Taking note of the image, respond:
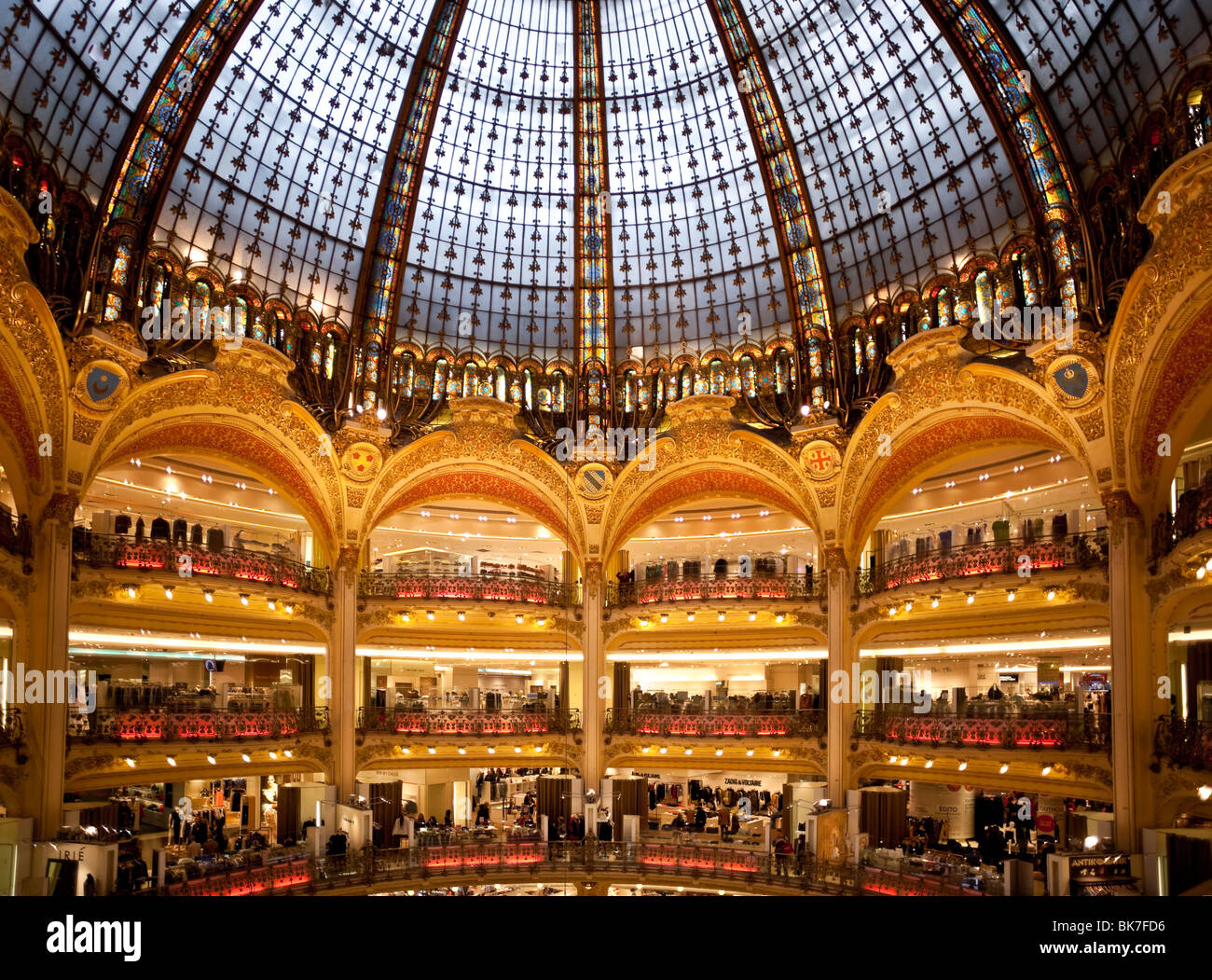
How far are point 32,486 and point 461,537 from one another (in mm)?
21172

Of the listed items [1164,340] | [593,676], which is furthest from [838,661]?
[1164,340]

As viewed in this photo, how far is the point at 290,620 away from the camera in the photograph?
130 feet

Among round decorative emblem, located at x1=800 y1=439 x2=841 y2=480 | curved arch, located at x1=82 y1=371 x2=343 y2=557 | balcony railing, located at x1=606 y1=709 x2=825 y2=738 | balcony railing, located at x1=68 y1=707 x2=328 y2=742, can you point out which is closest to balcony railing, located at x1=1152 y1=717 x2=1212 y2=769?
balcony railing, located at x1=606 y1=709 x2=825 y2=738

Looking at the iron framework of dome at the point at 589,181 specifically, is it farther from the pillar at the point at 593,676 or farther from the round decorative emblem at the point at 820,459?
the pillar at the point at 593,676

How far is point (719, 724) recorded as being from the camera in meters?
41.0

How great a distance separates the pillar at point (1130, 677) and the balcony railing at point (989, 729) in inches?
43.3

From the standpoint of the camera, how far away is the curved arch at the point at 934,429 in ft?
108

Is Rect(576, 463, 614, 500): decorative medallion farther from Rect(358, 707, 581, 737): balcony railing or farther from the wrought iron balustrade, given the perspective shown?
the wrought iron balustrade

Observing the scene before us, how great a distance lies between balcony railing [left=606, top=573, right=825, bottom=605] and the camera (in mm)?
41000

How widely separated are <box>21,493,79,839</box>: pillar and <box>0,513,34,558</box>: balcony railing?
25.9 inches

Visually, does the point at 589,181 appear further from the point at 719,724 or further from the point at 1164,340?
the point at 1164,340

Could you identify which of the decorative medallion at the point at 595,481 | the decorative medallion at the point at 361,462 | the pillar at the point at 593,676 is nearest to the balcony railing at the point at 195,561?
the decorative medallion at the point at 361,462
